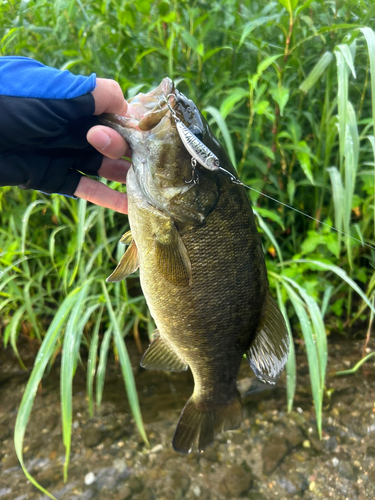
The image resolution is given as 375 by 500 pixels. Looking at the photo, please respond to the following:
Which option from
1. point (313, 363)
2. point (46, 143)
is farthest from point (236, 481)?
point (46, 143)

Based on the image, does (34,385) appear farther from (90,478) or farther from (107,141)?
(107,141)

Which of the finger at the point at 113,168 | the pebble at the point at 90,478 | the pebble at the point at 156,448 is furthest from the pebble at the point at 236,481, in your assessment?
the finger at the point at 113,168

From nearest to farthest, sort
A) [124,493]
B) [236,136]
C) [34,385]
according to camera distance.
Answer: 1. [34,385]
2. [124,493]
3. [236,136]

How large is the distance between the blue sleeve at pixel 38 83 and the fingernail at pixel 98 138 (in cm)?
14

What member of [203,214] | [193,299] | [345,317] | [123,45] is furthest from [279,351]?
[123,45]

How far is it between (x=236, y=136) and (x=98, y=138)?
131 centimetres

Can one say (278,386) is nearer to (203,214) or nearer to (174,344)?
(174,344)

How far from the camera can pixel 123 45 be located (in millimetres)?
2043

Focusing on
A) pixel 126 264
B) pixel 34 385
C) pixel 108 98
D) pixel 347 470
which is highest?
pixel 108 98

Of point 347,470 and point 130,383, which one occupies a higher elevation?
point 130,383

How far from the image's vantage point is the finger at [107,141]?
117 centimetres

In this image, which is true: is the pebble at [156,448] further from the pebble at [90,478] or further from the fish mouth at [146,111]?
the fish mouth at [146,111]

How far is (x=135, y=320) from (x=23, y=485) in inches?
40.1

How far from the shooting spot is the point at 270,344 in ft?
4.21
